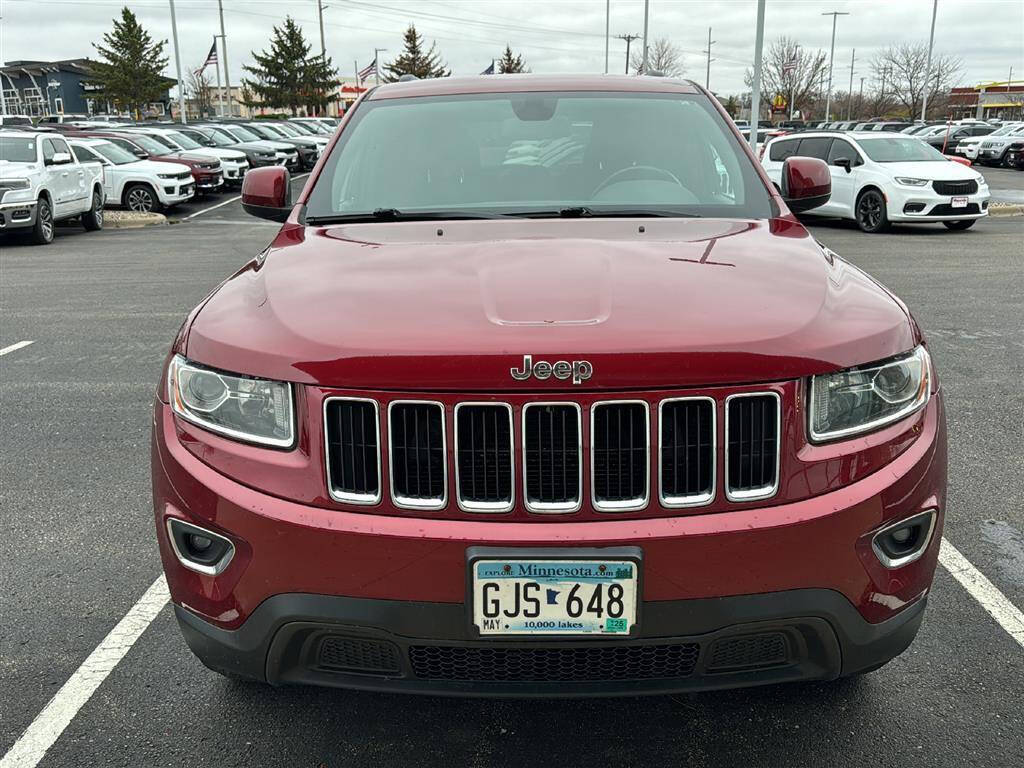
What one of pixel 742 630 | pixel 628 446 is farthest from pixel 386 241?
Answer: pixel 742 630

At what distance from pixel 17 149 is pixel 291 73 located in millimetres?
58320

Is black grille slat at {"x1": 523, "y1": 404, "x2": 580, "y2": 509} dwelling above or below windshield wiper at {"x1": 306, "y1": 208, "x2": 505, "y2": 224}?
below

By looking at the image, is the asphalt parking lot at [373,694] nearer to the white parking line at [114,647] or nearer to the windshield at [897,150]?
the white parking line at [114,647]

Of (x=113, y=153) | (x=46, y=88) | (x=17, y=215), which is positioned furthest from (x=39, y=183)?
(x=46, y=88)

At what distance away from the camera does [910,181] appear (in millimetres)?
15234

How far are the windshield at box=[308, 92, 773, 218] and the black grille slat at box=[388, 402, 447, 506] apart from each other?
1.36m

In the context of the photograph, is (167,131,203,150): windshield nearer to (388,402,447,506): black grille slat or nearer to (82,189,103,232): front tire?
(82,189,103,232): front tire

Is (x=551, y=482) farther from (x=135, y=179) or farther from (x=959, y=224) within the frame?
(x=135, y=179)

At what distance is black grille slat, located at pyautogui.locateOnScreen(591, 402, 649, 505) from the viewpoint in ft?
6.64

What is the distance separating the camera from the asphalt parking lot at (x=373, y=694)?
250 centimetres

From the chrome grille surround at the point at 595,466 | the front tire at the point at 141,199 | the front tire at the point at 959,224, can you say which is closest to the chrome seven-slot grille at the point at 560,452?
the chrome grille surround at the point at 595,466

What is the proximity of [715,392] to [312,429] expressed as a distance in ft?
2.90

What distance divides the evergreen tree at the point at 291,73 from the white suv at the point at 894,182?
59.1m

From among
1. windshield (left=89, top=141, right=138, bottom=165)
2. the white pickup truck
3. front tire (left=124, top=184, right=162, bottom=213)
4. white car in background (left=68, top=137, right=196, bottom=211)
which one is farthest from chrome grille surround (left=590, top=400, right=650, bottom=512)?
windshield (left=89, top=141, right=138, bottom=165)
